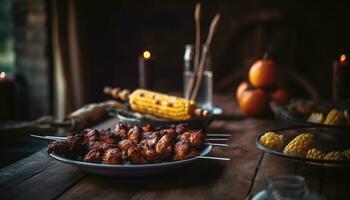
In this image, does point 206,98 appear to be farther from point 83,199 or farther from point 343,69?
point 83,199

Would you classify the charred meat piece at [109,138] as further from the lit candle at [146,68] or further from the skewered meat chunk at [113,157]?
the lit candle at [146,68]

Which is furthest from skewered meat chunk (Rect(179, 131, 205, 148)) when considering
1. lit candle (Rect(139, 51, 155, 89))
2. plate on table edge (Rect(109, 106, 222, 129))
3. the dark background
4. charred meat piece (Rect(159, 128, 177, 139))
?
the dark background

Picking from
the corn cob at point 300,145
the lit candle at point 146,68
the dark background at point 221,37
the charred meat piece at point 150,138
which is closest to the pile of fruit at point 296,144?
the corn cob at point 300,145

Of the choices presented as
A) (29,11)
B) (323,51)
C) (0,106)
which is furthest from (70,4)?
(323,51)

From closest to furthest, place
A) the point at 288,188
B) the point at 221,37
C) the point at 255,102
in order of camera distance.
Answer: the point at 288,188
the point at 255,102
the point at 221,37

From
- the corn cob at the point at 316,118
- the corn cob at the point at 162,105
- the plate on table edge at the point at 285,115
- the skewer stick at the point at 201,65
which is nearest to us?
the plate on table edge at the point at 285,115

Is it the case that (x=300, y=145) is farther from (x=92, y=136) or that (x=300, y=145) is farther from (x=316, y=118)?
(x=92, y=136)

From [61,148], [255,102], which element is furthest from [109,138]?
[255,102]
